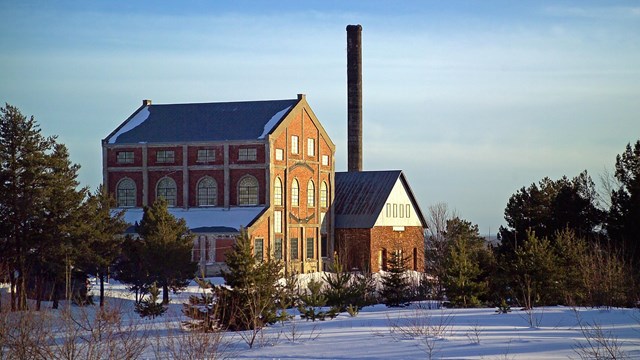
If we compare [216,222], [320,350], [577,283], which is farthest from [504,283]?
[216,222]

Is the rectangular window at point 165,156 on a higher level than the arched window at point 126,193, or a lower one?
higher

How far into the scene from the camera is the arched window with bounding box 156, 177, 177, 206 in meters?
59.0

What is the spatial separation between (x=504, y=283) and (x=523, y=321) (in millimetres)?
6891

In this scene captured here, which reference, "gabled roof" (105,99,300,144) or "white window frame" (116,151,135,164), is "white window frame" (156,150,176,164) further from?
"white window frame" (116,151,135,164)

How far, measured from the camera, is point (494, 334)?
952 inches

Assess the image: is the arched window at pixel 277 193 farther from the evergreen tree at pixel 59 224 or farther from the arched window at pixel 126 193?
the evergreen tree at pixel 59 224

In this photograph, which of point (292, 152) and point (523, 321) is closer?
point (523, 321)

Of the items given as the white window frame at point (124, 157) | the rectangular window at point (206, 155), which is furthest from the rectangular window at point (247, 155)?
the white window frame at point (124, 157)

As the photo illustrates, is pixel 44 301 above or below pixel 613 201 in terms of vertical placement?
below

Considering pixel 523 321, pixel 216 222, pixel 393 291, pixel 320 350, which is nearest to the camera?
pixel 320 350

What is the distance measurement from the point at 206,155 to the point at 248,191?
3.31 m

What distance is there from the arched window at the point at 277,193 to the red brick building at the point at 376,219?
5.27 metres

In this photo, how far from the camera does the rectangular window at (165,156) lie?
194 ft

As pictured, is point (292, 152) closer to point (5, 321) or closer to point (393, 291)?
point (393, 291)
